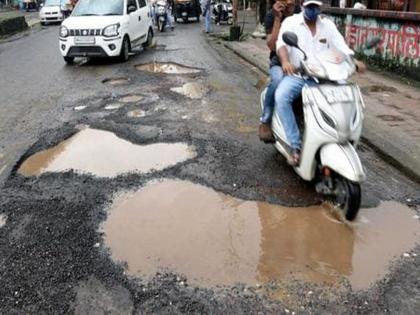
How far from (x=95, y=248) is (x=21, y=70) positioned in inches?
386

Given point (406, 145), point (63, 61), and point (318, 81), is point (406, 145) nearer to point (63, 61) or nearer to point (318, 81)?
point (318, 81)

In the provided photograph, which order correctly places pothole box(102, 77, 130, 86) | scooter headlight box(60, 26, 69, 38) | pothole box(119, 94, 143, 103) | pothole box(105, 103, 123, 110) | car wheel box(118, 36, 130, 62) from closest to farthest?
pothole box(105, 103, 123, 110) → pothole box(119, 94, 143, 103) → pothole box(102, 77, 130, 86) → scooter headlight box(60, 26, 69, 38) → car wheel box(118, 36, 130, 62)

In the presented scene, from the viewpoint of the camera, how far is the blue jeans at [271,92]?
5283 millimetres

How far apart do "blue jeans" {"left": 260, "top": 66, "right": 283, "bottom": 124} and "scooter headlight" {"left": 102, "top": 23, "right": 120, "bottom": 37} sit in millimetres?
7780

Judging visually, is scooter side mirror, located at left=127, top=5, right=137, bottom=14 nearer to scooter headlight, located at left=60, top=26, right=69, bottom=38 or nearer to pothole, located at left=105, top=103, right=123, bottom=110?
scooter headlight, located at left=60, top=26, right=69, bottom=38

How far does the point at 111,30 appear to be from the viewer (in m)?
12.3

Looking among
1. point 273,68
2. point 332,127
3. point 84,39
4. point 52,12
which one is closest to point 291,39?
point 332,127

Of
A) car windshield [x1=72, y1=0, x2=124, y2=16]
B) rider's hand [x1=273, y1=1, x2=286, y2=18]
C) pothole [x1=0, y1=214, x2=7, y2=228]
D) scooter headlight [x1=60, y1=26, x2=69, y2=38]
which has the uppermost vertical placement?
rider's hand [x1=273, y1=1, x2=286, y2=18]

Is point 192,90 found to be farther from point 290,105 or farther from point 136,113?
point 290,105

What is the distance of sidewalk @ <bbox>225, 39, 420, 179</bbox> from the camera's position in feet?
18.9

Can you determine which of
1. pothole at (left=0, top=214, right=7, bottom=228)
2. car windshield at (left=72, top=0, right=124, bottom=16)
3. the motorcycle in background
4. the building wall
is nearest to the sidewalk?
the building wall

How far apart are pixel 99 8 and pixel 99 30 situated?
1.35 m

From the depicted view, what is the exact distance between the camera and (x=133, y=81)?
1020 cm

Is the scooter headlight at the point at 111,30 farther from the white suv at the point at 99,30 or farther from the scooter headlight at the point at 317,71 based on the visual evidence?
the scooter headlight at the point at 317,71
